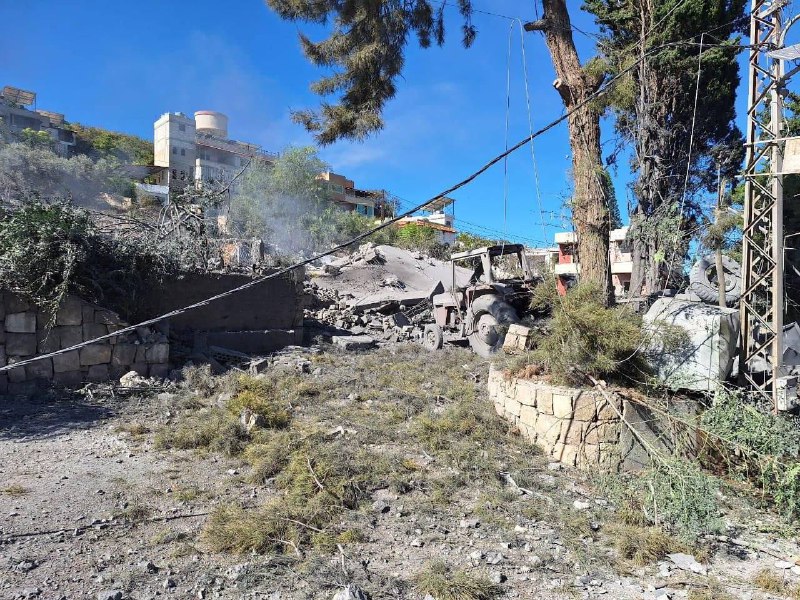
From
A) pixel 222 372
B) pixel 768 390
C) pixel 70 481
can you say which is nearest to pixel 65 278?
pixel 222 372

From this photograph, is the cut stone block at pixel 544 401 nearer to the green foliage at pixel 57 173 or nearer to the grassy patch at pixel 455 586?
the grassy patch at pixel 455 586

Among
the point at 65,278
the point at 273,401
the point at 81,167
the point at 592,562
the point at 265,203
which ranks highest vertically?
the point at 81,167

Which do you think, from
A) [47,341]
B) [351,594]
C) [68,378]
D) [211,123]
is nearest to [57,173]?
[211,123]

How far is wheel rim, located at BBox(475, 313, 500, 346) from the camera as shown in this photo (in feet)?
33.0

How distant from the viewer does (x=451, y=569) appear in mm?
3342

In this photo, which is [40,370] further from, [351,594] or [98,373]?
[351,594]

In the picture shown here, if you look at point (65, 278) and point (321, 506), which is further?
point (65, 278)

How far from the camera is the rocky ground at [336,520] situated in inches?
126

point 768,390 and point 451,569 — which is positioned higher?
point 768,390

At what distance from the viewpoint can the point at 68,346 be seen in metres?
7.72

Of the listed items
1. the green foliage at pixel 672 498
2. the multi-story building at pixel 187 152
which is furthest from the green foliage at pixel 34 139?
the green foliage at pixel 672 498

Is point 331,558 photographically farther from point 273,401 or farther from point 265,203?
point 265,203

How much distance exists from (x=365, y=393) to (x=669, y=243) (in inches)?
323

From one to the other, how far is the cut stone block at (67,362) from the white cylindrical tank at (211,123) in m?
44.5
